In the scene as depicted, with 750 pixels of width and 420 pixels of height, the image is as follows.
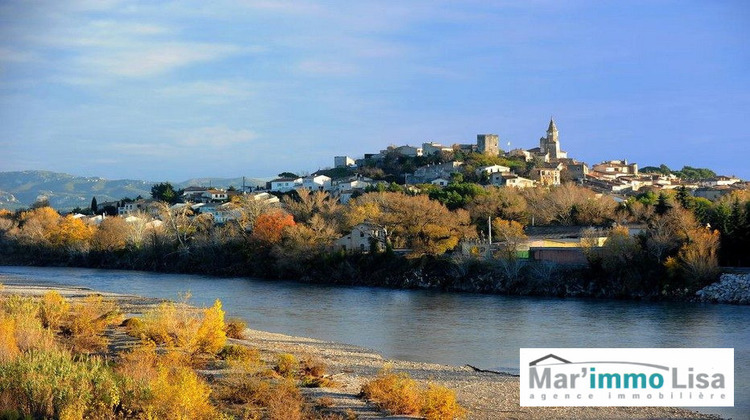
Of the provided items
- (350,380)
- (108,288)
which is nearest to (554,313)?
(350,380)

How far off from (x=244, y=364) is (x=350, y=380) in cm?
193

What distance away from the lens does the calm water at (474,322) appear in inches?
701

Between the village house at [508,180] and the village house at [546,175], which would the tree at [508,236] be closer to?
the village house at [508,180]

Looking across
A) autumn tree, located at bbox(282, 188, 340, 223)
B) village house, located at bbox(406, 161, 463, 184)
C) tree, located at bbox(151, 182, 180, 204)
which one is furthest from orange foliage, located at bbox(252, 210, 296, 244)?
tree, located at bbox(151, 182, 180, 204)

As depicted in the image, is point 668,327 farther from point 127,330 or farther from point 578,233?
point 578,233

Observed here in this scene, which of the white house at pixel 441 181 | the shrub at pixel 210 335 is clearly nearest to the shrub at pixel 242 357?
the shrub at pixel 210 335

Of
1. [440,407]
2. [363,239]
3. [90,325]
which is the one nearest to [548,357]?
[440,407]

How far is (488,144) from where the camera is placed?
9056 centimetres

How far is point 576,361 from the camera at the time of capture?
14.5m

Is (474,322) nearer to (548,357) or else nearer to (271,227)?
(548,357)

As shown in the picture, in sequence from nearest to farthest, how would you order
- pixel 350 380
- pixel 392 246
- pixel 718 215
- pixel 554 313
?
pixel 350 380 < pixel 554 313 < pixel 718 215 < pixel 392 246

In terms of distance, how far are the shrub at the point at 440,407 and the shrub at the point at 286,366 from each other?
3.04m

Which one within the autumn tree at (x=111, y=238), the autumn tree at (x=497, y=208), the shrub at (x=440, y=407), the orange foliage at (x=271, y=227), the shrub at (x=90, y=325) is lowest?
the shrub at (x=440, y=407)

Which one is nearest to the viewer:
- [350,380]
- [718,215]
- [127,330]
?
[350,380]
